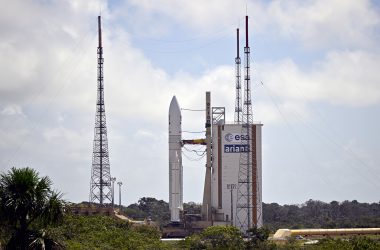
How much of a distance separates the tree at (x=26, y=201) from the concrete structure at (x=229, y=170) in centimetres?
8319

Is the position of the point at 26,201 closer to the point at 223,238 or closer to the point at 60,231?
the point at 60,231

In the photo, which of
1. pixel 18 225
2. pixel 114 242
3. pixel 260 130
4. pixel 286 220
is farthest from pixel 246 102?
pixel 286 220

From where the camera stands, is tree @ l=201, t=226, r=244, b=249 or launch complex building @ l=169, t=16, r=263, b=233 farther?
launch complex building @ l=169, t=16, r=263, b=233

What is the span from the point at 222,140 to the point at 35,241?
284 ft

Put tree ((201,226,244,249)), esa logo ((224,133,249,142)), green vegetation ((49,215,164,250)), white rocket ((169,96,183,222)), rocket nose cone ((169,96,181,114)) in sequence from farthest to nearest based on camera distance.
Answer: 1. esa logo ((224,133,249,142))
2. white rocket ((169,96,183,222))
3. rocket nose cone ((169,96,181,114))
4. tree ((201,226,244,249))
5. green vegetation ((49,215,164,250))

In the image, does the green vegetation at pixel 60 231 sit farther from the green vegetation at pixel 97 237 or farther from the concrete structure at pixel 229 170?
the concrete structure at pixel 229 170

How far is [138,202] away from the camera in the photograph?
194375 mm

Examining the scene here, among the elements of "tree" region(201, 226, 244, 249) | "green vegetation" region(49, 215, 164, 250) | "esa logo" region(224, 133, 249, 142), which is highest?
"esa logo" region(224, 133, 249, 142)

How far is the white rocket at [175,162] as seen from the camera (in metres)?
116

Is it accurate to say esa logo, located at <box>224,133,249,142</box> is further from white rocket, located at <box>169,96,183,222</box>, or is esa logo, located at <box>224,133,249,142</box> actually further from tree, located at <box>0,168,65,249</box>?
tree, located at <box>0,168,65,249</box>

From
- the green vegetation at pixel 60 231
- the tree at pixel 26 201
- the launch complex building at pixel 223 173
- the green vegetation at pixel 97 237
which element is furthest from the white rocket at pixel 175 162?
the tree at pixel 26 201

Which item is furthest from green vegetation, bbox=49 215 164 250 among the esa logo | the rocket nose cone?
the esa logo

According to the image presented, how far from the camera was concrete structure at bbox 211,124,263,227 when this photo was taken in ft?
385

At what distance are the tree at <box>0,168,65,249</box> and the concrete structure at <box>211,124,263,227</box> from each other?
83.2 m
